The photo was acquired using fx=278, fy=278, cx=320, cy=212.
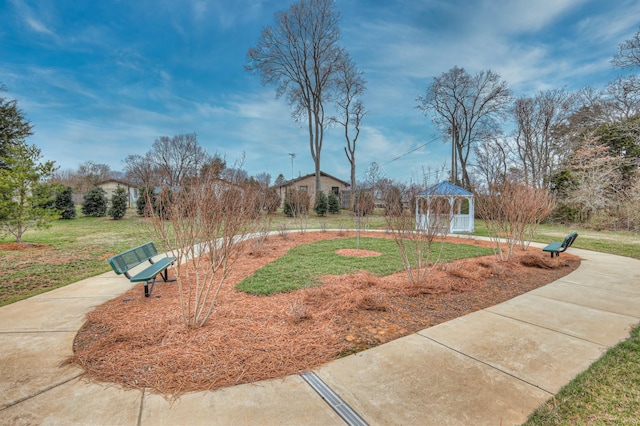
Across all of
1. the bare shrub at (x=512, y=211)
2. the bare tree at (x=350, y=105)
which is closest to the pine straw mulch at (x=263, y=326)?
the bare shrub at (x=512, y=211)

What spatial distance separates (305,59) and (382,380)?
2665cm

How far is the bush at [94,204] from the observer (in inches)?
785

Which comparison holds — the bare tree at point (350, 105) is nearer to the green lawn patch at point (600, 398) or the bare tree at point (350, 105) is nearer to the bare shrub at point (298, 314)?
the bare shrub at point (298, 314)

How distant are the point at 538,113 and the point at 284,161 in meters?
25.5

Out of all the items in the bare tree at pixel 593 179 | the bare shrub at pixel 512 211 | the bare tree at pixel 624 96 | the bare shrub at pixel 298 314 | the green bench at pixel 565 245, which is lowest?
the bare shrub at pixel 298 314

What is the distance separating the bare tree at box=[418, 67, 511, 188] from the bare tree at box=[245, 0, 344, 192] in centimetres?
936

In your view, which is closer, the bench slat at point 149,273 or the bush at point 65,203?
the bench slat at point 149,273

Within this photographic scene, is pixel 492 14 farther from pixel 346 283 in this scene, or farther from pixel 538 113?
pixel 538 113

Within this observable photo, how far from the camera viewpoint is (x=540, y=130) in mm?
22750

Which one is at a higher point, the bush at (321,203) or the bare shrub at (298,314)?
the bush at (321,203)

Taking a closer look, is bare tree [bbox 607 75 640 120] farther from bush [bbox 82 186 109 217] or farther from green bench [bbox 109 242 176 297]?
bush [bbox 82 186 109 217]

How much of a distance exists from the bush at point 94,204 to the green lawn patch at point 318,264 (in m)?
18.9

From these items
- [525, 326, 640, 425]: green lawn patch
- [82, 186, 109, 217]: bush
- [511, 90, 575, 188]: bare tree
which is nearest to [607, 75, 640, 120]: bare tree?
[511, 90, 575, 188]: bare tree

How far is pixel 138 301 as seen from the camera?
4.29 metres
